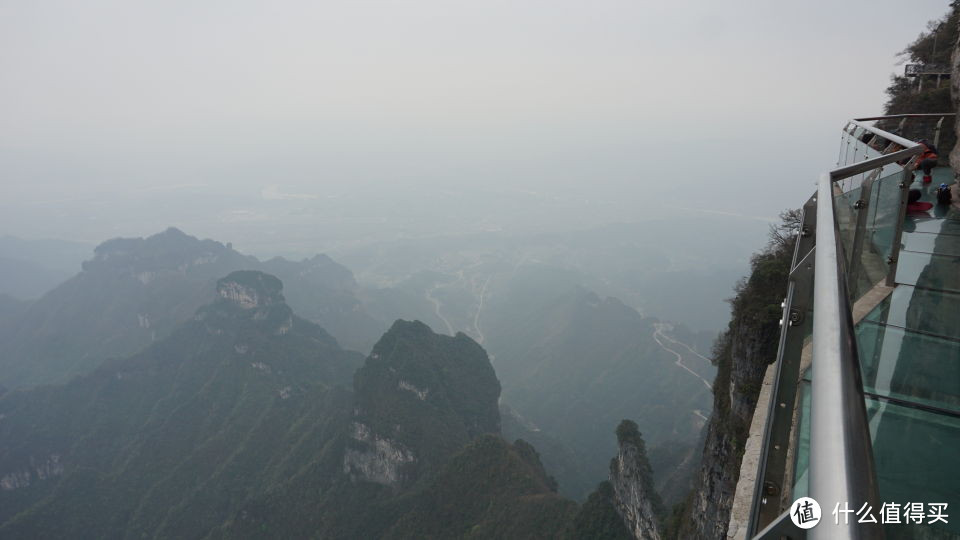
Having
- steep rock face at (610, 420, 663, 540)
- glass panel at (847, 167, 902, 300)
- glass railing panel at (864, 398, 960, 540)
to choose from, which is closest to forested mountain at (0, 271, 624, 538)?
steep rock face at (610, 420, 663, 540)

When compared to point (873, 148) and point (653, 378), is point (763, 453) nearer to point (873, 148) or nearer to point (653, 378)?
point (873, 148)

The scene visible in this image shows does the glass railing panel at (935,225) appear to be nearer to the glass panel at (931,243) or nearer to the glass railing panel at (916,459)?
the glass panel at (931,243)

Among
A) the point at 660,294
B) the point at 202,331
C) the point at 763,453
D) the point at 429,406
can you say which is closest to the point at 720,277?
the point at 660,294

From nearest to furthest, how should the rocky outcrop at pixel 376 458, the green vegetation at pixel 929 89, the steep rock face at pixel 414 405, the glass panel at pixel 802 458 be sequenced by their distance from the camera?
the glass panel at pixel 802 458, the green vegetation at pixel 929 89, the rocky outcrop at pixel 376 458, the steep rock face at pixel 414 405

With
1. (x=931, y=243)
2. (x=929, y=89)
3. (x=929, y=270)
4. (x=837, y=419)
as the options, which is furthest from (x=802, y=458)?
(x=929, y=89)

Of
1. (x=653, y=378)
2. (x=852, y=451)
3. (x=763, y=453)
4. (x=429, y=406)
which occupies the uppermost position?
(x=852, y=451)

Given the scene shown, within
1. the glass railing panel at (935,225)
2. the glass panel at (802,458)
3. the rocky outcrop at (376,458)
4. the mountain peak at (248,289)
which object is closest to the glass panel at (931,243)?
the glass railing panel at (935,225)

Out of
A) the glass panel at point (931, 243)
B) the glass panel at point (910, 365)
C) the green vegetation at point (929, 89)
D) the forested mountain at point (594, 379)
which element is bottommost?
the forested mountain at point (594, 379)

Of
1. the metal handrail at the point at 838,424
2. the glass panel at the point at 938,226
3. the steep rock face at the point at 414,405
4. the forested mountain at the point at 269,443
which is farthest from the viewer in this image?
the steep rock face at the point at 414,405
